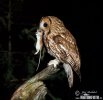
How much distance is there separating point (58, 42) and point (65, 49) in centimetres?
6

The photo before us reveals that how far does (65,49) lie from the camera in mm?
2119

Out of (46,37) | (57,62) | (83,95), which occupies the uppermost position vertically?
(46,37)

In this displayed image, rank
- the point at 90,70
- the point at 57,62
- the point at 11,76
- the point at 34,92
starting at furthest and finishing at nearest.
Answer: the point at 90,70 < the point at 11,76 < the point at 57,62 < the point at 34,92

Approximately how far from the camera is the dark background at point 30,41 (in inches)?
98.5

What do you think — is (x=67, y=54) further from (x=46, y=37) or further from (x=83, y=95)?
(x=83, y=95)

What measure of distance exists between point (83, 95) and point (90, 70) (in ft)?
0.74

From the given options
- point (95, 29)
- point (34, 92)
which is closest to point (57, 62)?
point (34, 92)

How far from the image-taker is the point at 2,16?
2.51m

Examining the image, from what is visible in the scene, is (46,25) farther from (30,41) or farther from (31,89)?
(30,41)

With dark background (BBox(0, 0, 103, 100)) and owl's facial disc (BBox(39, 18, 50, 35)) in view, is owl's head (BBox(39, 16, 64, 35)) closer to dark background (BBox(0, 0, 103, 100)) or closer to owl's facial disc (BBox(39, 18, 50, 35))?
owl's facial disc (BBox(39, 18, 50, 35))

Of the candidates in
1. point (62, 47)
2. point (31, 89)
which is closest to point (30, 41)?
point (62, 47)

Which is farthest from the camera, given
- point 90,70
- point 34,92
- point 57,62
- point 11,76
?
point 90,70

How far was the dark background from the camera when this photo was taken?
250cm

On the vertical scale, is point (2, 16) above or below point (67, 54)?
above
